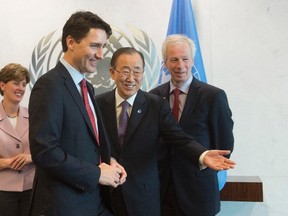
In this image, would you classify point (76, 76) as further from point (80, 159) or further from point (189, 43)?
point (189, 43)

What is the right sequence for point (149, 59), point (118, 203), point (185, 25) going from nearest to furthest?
point (118, 203) < point (185, 25) < point (149, 59)

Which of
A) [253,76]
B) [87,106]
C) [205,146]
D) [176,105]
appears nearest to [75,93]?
[87,106]

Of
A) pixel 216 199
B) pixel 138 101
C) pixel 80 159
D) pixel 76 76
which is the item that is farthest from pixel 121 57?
pixel 216 199

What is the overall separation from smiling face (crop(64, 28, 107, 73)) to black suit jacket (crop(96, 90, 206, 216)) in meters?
0.52

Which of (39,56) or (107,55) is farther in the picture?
(39,56)

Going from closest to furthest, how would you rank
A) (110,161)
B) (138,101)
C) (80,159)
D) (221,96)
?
(80,159) < (110,161) < (138,101) < (221,96)

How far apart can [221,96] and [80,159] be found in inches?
43.8

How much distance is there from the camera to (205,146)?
2.18m

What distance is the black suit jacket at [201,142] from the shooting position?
214 centimetres

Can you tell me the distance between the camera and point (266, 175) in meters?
3.25

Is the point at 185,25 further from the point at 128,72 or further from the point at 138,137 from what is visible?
the point at 138,137

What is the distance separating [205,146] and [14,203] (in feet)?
4.28

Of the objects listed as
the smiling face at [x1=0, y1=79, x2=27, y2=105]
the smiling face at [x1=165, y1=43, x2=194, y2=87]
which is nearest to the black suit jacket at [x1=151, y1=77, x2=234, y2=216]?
the smiling face at [x1=165, y1=43, x2=194, y2=87]

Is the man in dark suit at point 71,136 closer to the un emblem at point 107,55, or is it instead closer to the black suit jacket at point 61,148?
the black suit jacket at point 61,148
